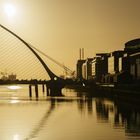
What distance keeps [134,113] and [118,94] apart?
4004 cm

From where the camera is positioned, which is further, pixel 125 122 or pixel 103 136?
pixel 125 122

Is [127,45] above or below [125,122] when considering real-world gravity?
above

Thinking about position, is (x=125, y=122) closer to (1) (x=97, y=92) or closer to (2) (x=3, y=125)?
(2) (x=3, y=125)

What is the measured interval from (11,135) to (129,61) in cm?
10611

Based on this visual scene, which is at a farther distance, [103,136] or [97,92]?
[97,92]

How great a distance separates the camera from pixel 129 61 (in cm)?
14525

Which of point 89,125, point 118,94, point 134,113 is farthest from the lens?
point 118,94

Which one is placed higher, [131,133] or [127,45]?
[127,45]

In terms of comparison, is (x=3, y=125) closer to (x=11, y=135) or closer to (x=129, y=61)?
(x=11, y=135)

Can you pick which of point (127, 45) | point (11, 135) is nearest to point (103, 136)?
point (11, 135)

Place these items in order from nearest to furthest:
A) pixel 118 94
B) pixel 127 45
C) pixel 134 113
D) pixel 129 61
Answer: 1. pixel 134 113
2. pixel 118 94
3. pixel 129 61
4. pixel 127 45

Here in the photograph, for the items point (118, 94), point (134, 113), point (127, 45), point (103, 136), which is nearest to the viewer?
point (103, 136)

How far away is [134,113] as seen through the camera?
61.8 meters

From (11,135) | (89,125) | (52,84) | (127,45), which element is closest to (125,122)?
(89,125)
